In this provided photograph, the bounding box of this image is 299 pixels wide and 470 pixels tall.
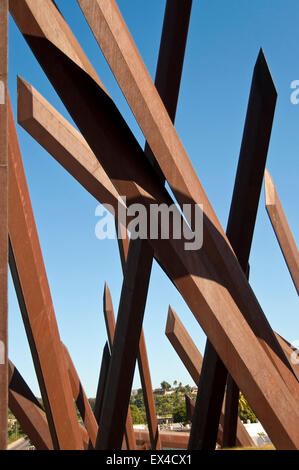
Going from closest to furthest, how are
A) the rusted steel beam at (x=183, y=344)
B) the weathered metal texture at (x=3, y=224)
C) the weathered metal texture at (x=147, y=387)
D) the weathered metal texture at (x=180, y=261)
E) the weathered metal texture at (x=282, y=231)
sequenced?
the weathered metal texture at (x=3, y=224)
the weathered metal texture at (x=180, y=261)
the weathered metal texture at (x=282, y=231)
the rusted steel beam at (x=183, y=344)
the weathered metal texture at (x=147, y=387)

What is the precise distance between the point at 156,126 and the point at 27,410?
5239 millimetres

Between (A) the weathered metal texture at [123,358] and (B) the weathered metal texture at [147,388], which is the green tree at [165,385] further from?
(A) the weathered metal texture at [123,358]

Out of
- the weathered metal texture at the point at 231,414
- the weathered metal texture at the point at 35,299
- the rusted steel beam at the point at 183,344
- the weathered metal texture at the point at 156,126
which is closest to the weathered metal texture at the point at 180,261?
the weathered metal texture at the point at 156,126

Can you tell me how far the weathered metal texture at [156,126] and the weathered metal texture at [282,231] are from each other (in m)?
5.93

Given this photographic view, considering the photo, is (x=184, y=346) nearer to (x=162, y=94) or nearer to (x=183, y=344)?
(x=183, y=344)

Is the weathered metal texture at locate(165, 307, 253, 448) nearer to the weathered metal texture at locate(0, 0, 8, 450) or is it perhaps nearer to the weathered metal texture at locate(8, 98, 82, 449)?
the weathered metal texture at locate(8, 98, 82, 449)

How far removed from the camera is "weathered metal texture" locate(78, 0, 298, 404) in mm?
3266

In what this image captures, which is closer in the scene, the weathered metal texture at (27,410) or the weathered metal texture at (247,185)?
the weathered metal texture at (247,185)

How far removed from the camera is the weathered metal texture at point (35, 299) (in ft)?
15.9

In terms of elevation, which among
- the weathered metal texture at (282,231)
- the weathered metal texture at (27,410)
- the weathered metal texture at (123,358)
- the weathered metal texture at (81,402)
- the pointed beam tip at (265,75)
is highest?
the pointed beam tip at (265,75)

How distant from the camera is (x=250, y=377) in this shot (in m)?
3.51

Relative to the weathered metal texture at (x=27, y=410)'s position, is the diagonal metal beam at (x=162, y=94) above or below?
above
